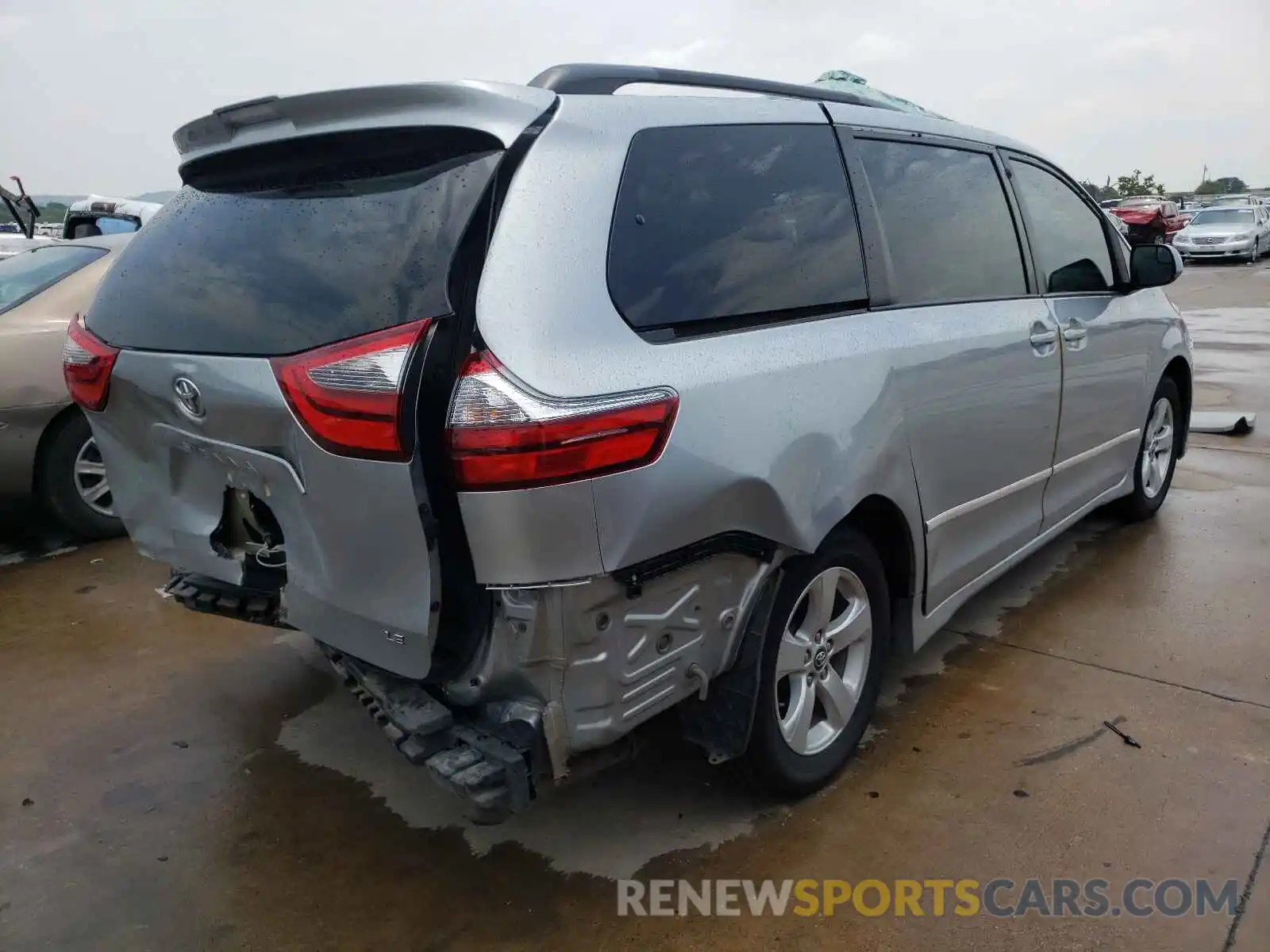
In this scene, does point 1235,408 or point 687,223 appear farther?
point 1235,408

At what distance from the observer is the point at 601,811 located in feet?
9.02

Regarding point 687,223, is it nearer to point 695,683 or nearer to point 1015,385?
point 695,683

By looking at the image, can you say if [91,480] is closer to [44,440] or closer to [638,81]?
[44,440]

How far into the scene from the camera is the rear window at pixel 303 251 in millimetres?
2035

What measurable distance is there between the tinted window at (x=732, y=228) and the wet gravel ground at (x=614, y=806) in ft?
4.03

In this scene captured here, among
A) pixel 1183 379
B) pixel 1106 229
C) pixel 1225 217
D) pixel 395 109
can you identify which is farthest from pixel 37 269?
pixel 1225 217

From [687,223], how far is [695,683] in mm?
1091

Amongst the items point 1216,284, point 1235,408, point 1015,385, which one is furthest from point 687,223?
point 1216,284

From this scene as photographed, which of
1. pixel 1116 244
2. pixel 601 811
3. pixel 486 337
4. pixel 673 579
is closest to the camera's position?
pixel 486 337

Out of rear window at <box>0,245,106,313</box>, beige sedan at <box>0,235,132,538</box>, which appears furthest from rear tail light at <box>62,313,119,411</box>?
rear window at <box>0,245,106,313</box>

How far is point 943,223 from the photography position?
127 inches

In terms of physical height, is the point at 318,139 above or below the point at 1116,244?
above

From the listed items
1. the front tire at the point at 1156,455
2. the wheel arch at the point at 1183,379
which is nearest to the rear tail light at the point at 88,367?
the front tire at the point at 1156,455

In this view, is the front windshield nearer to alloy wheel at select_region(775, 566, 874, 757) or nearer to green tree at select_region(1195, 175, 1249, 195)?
alloy wheel at select_region(775, 566, 874, 757)
